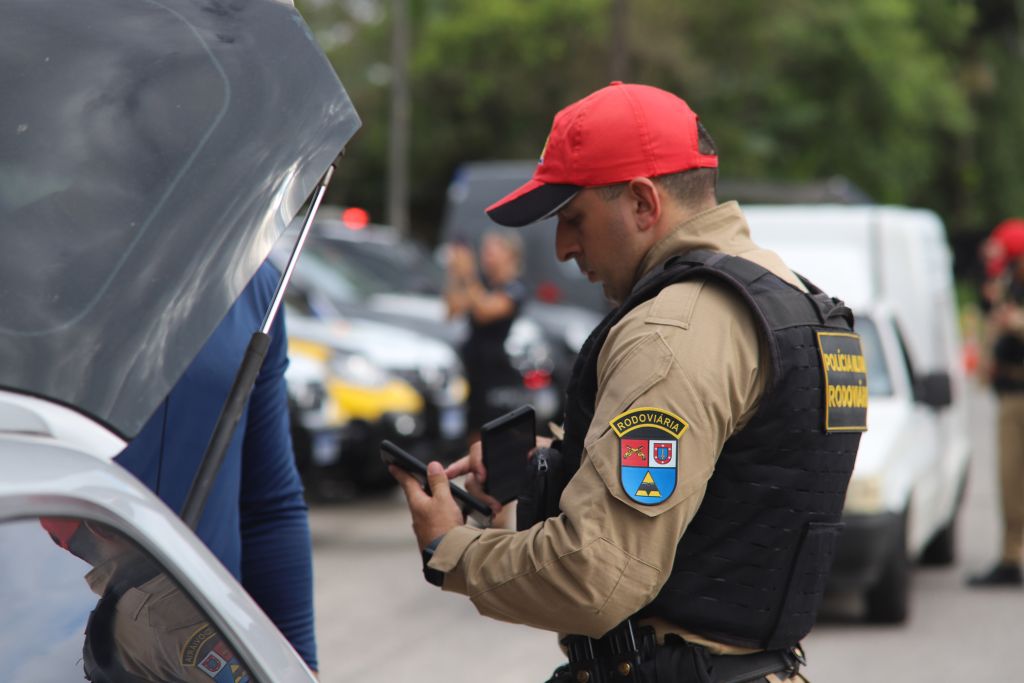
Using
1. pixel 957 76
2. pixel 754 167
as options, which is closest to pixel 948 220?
pixel 957 76

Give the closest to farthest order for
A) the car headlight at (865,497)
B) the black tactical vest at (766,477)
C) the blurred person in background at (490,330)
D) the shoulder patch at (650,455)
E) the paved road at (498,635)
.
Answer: the shoulder patch at (650,455) → the black tactical vest at (766,477) → the paved road at (498,635) → the car headlight at (865,497) → the blurred person in background at (490,330)

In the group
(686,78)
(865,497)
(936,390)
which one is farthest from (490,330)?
(686,78)

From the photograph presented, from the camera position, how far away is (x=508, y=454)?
2400 mm

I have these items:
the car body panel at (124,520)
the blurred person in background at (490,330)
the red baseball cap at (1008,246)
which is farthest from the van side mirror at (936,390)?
the car body panel at (124,520)

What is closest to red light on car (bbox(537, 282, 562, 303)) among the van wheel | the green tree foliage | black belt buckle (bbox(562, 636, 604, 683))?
the van wheel

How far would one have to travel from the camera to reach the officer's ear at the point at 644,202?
2.23 m

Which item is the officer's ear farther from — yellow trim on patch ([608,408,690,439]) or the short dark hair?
yellow trim on patch ([608,408,690,439])

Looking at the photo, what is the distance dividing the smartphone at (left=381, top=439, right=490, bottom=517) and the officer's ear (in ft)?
1.63

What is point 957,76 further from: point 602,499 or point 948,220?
point 602,499

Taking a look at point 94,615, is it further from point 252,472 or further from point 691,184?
point 691,184

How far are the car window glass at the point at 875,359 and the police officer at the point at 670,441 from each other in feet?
18.3

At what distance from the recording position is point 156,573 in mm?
1618

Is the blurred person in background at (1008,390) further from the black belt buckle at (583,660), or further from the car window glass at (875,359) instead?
the black belt buckle at (583,660)

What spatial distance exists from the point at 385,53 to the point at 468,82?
3089 mm
